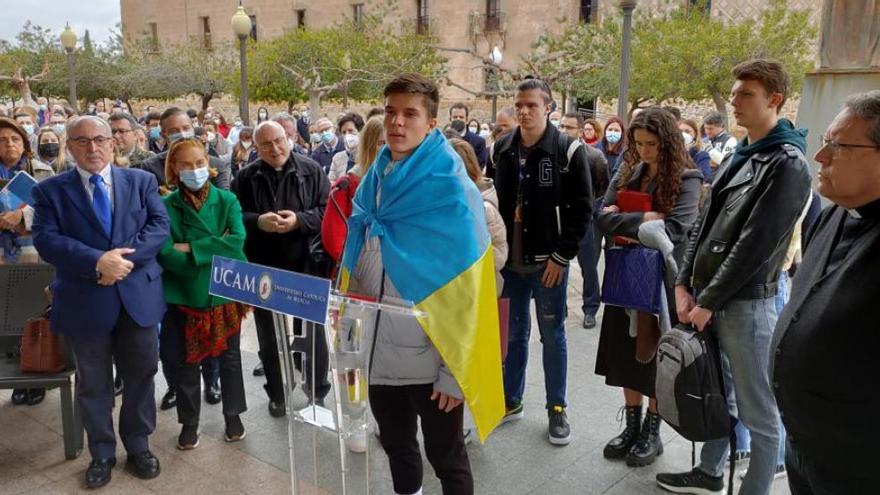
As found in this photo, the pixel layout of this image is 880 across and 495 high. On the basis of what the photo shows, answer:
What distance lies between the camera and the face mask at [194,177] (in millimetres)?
3818

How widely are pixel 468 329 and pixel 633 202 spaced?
1507 mm

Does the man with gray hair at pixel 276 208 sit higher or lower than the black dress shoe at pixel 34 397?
higher

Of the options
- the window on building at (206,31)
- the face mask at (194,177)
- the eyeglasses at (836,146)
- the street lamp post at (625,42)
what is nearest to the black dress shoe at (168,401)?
the face mask at (194,177)

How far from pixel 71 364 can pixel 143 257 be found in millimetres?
905

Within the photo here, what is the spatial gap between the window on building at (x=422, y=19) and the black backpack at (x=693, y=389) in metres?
35.4

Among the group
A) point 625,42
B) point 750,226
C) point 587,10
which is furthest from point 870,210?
point 587,10

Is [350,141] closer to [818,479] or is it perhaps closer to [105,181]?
[105,181]

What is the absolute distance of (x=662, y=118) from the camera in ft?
11.2

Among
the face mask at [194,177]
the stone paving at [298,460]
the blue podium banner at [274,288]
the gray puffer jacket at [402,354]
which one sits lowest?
the stone paving at [298,460]

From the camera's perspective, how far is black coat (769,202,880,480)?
188 cm

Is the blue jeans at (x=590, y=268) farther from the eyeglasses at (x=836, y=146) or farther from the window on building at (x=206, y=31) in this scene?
the window on building at (x=206, y=31)

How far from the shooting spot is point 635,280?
350 cm

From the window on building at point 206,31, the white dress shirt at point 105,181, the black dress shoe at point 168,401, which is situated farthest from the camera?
the window on building at point 206,31

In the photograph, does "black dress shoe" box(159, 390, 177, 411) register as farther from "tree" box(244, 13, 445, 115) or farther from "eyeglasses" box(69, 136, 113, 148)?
"tree" box(244, 13, 445, 115)
